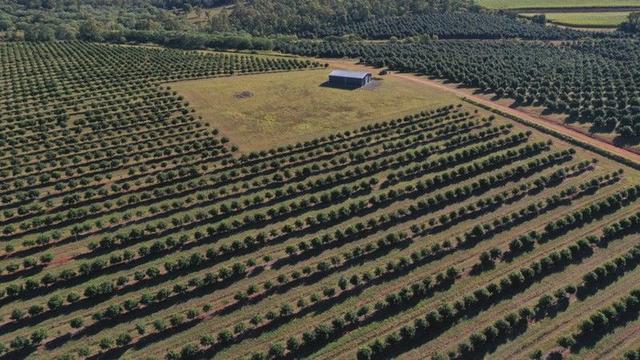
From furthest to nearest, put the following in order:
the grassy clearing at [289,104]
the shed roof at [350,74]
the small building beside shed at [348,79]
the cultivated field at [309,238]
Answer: the shed roof at [350,74] → the small building beside shed at [348,79] → the grassy clearing at [289,104] → the cultivated field at [309,238]

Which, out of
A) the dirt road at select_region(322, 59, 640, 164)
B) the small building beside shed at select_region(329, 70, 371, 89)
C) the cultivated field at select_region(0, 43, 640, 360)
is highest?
the dirt road at select_region(322, 59, 640, 164)

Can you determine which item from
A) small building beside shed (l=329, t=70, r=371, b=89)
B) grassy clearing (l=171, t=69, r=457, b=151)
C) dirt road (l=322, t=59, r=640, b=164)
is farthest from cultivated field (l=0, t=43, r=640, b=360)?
small building beside shed (l=329, t=70, r=371, b=89)

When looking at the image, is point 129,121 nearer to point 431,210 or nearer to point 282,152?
point 282,152

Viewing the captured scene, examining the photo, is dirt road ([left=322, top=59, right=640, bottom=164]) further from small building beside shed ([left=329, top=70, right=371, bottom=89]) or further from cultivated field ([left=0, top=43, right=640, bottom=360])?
small building beside shed ([left=329, top=70, right=371, bottom=89])

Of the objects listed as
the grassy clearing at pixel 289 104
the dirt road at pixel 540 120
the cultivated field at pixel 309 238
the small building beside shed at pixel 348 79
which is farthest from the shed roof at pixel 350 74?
the cultivated field at pixel 309 238

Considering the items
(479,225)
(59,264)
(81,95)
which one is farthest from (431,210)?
(81,95)

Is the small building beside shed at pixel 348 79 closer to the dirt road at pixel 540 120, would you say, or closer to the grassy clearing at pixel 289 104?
the grassy clearing at pixel 289 104
